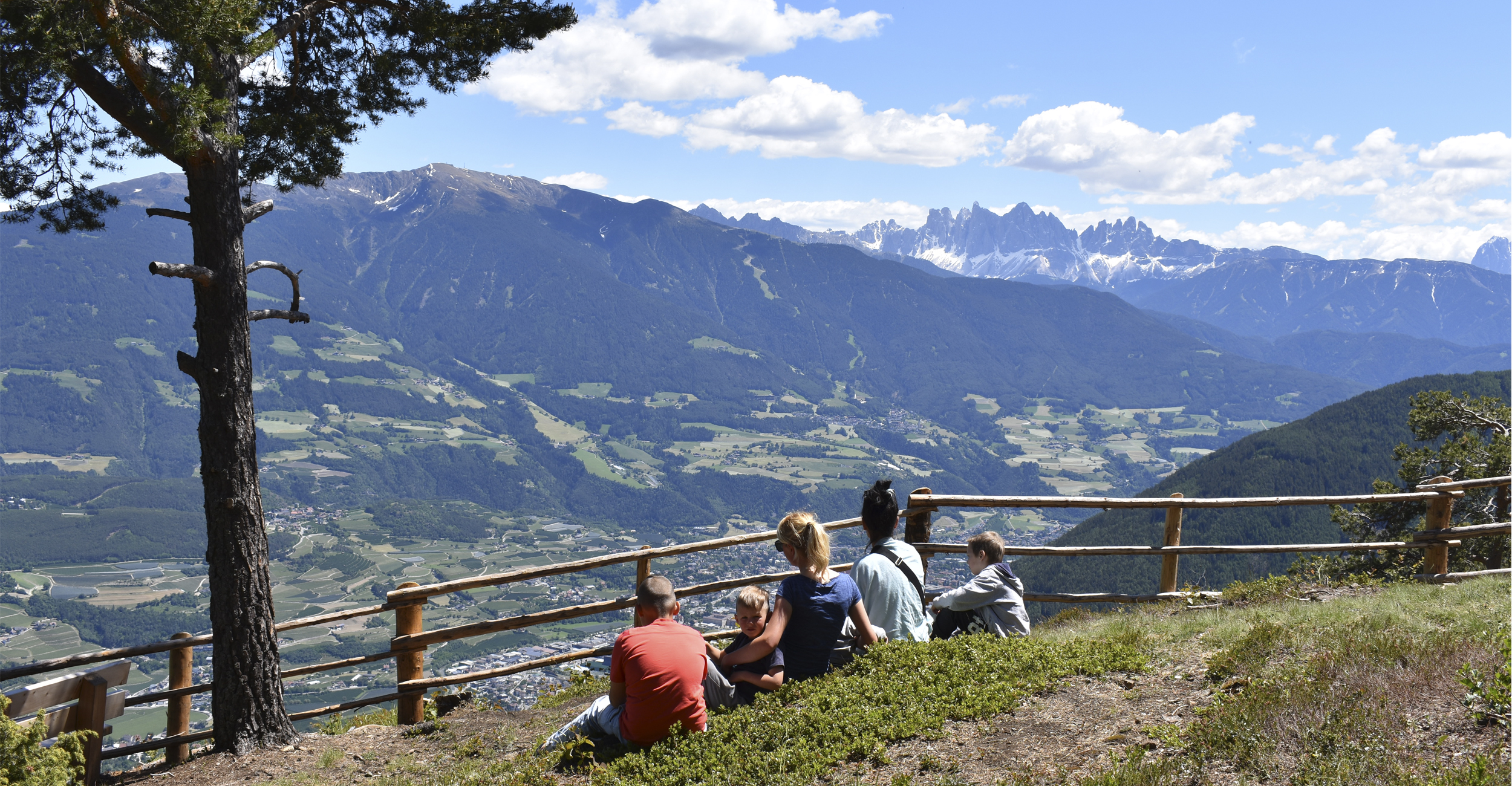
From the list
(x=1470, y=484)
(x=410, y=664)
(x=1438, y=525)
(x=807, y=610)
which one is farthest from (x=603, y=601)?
(x=1470, y=484)

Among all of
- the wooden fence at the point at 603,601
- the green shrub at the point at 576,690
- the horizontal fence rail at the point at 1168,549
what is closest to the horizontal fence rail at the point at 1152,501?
the wooden fence at the point at 603,601

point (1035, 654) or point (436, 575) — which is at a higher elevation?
point (1035, 654)

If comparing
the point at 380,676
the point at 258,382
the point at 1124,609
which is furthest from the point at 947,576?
the point at 258,382

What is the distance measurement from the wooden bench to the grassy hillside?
51375mm

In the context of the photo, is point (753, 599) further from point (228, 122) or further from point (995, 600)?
point (228, 122)

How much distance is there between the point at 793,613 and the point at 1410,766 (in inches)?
132

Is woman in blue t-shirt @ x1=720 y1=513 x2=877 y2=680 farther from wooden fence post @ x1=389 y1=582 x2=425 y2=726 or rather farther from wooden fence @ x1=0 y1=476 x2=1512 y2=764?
wooden fence post @ x1=389 y1=582 x2=425 y2=726

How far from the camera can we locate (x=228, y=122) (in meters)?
7.02

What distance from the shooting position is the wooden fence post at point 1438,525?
370 inches

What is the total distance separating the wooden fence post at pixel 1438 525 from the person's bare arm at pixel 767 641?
26.0 ft

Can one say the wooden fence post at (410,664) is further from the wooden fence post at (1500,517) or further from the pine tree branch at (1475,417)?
the pine tree branch at (1475,417)

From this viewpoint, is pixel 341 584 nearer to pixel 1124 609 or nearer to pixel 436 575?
pixel 436 575

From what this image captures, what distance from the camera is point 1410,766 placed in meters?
3.87

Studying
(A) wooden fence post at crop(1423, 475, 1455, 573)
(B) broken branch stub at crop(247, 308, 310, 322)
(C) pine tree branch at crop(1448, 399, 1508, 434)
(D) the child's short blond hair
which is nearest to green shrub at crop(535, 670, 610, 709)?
(D) the child's short blond hair
